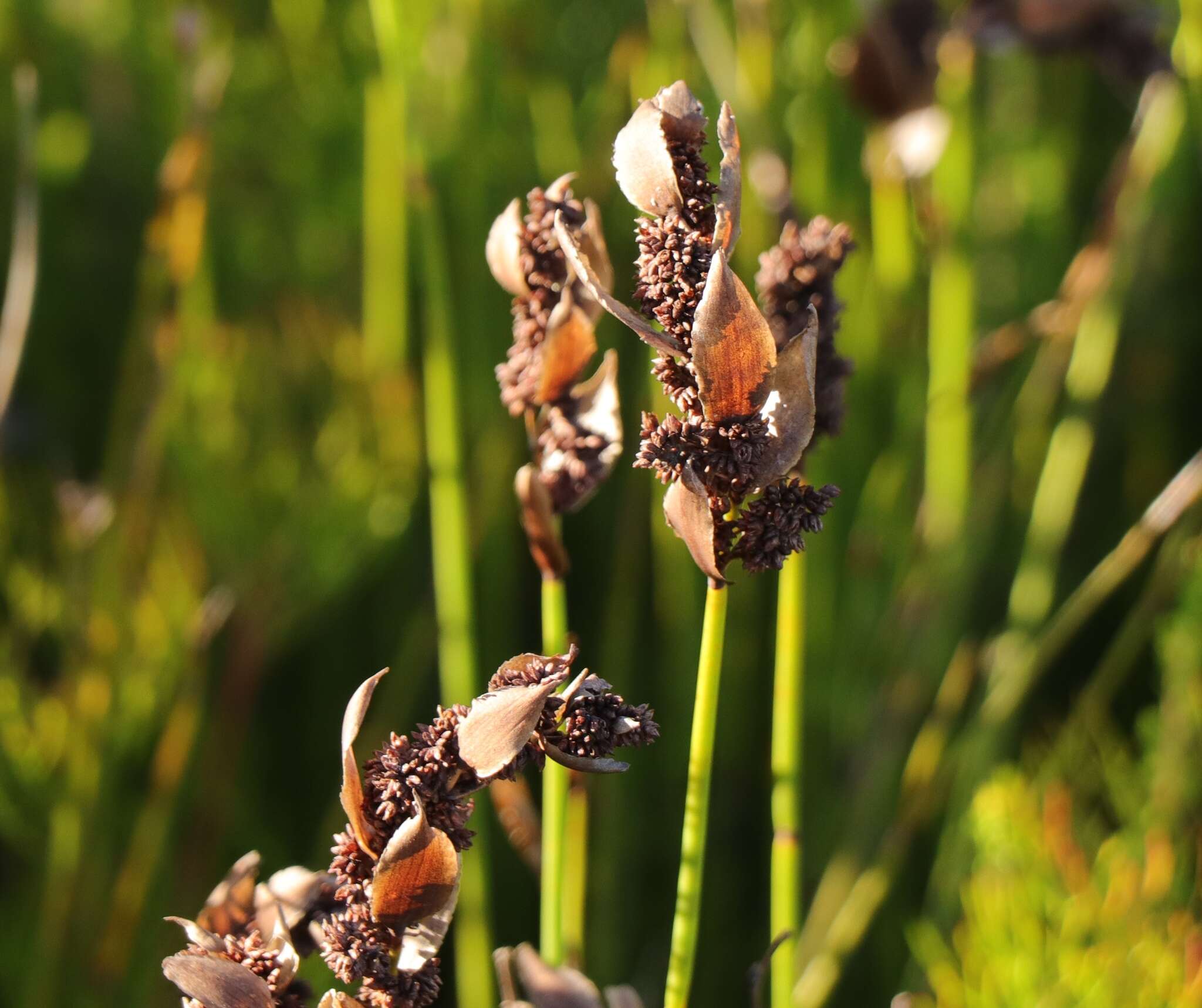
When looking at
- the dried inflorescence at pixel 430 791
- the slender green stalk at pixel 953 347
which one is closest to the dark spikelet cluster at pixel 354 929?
the dried inflorescence at pixel 430 791

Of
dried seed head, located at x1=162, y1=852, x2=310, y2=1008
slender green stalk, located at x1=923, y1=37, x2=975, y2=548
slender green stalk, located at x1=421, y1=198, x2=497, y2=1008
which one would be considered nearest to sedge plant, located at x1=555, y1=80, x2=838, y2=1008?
dried seed head, located at x1=162, y1=852, x2=310, y2=1008

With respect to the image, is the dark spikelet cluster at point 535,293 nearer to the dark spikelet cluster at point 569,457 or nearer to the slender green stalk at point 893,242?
the dark spikelet cluster at point 569,457

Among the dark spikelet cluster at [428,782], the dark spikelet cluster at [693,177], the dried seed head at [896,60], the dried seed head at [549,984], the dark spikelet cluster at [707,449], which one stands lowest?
the dried seed head at [549,984]

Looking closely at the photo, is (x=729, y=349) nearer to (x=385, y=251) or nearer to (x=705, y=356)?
(x=705, y=356)

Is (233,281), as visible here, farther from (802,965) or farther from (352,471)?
(802,965)

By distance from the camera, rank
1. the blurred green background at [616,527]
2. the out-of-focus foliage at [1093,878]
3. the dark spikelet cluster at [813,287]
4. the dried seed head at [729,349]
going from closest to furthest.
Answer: the dried seed head at [729,349] < the dark spikelet cluster at [813,287] < the out-of-focus foliage at [1093,878] < the blurred green background at [616,527]

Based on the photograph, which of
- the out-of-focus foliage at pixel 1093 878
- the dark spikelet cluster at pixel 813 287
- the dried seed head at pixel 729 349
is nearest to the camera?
the dried seed head at pixel 729 349

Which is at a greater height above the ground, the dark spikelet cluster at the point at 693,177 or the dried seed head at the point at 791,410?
the dark spikelet cluster at the point at 693,177

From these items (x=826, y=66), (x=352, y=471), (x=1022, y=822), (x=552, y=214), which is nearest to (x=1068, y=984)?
(x=1022, y=822)

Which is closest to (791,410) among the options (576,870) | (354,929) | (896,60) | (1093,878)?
(354,929)
